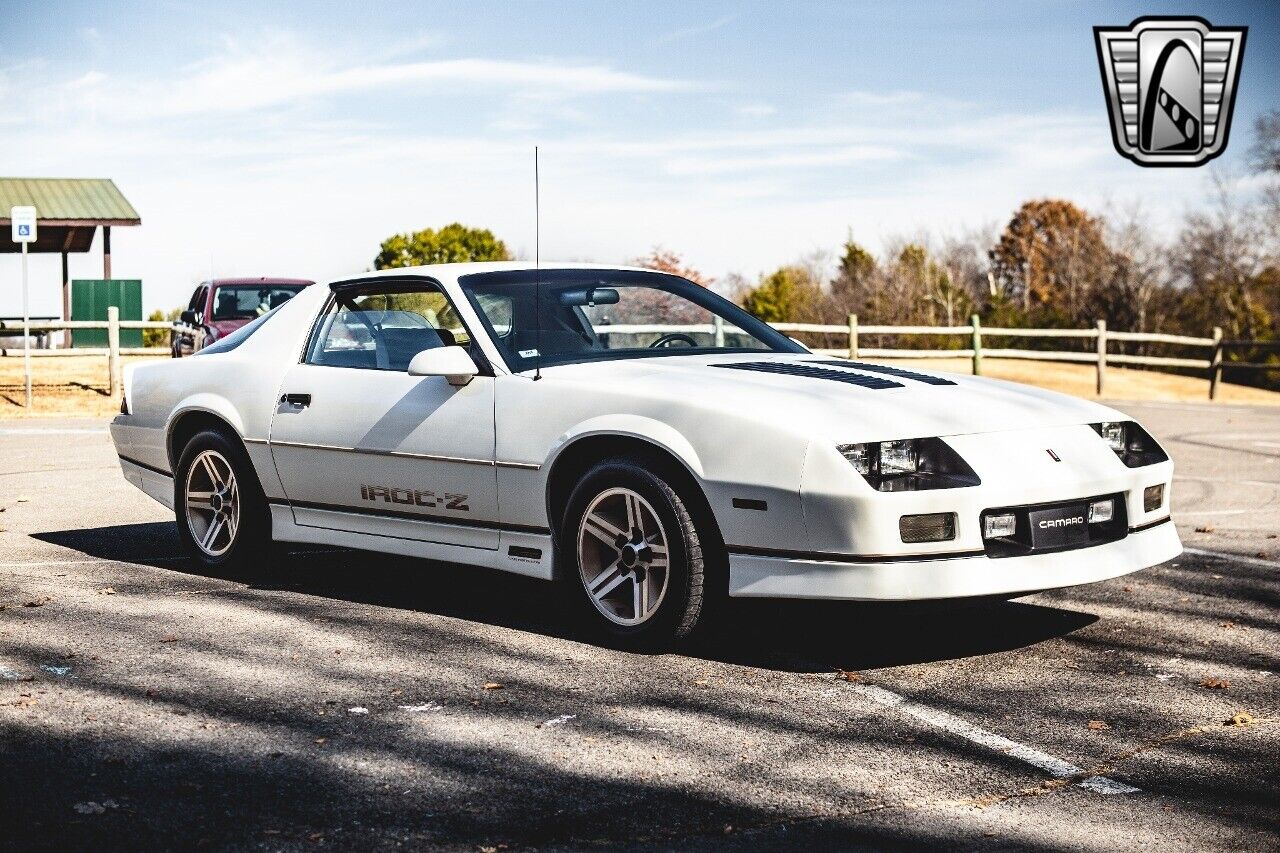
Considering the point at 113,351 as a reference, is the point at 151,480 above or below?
below

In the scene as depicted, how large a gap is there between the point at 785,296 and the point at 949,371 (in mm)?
28000

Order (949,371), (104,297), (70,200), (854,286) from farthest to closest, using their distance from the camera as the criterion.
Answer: (854,286), (70,200), (104,297), (949,371)

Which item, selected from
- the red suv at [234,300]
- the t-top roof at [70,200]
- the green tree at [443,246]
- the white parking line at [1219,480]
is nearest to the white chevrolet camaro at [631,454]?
the white parking line at [1219,480]

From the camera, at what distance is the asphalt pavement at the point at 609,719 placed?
142 inches

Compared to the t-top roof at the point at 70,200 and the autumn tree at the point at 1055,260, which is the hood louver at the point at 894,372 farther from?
the autumn tree at the point at 1055,260

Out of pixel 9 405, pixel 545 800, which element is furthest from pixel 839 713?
pixel 9 405

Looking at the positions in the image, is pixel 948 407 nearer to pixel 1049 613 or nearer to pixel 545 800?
pixel 1049 613

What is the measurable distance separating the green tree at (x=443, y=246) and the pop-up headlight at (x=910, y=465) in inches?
2740

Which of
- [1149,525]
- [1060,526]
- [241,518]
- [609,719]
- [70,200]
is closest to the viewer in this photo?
[609,719]

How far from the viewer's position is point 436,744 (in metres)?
4.28

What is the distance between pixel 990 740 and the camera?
438cm

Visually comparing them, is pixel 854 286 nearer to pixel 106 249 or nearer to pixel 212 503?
pixel 106 249

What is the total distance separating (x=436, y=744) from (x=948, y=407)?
223cm

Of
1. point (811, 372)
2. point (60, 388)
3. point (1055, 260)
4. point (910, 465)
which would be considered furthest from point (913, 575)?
point (1055, 260)
